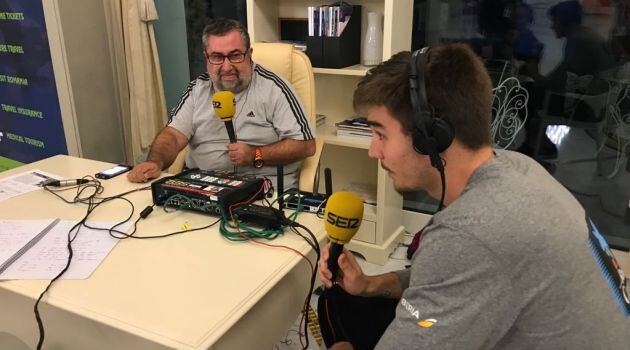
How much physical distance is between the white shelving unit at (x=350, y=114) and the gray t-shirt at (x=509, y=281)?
1549 millimetres

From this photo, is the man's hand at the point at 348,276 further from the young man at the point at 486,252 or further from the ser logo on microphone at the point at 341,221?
the young man at the point at 486,252

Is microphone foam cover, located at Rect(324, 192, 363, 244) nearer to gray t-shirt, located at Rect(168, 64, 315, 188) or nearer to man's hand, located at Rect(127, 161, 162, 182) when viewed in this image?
man's hand, located at Rect(127, 161, 162, 182)

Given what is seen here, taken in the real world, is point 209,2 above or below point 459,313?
above

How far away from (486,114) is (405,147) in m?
0.16

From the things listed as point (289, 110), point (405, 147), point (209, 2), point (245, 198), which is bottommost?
point (245, 198)

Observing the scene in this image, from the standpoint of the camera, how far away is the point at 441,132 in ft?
2.87

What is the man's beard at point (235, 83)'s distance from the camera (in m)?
Result: 2.09

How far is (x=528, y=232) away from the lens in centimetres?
77

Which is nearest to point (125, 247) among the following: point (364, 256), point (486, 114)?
point (486, 114)

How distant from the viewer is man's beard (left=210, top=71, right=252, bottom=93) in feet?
6.84

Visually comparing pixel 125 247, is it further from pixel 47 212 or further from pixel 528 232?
pixel 528 232

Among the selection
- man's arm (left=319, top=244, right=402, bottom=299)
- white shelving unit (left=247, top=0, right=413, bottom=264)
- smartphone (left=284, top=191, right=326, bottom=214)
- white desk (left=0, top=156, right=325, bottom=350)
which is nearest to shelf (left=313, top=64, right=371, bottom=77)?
white shelving unit (left=247, top=0, right=413, bottom=264)

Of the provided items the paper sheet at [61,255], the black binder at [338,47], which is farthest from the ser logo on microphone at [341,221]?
the black binder at [338,47]

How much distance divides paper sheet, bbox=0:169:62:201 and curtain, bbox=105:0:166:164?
1301 millimetres
